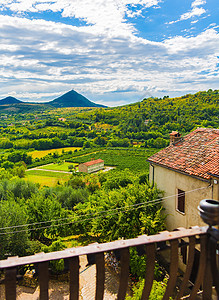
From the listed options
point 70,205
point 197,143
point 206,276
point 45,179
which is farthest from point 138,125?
point 206,276

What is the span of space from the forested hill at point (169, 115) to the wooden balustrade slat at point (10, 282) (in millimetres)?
79452

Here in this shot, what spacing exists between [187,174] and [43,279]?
10270 millimetres

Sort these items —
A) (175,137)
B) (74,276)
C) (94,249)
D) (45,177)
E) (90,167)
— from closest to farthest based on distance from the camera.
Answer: (94,249)
(74,276)
(175,137)
(45,177)
(90,167)

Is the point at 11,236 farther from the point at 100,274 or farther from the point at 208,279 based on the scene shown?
the point at 208,279

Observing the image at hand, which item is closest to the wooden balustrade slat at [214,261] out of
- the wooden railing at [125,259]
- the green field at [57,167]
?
the wooden railing at [125,259]

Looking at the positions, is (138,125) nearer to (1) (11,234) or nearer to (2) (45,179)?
(2) (45,179)

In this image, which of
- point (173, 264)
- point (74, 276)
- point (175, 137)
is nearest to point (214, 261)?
point (173, 264)

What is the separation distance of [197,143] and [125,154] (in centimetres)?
6972

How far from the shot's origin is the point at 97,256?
69.7 inches

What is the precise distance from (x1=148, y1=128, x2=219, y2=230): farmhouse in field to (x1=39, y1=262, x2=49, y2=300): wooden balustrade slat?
9266 millimetres

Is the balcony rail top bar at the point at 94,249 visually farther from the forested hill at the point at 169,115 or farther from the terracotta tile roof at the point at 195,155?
the forested hill at the point at 169,115

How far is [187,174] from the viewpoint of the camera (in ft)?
36.1

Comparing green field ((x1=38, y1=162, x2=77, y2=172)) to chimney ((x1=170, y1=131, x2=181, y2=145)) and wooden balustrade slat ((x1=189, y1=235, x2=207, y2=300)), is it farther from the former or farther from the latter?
wooden balustrade slat ((x1=189, y1=235, x2=207, y2=300))

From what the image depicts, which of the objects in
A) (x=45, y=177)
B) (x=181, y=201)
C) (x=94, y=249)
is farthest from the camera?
(x=45, y=177)
